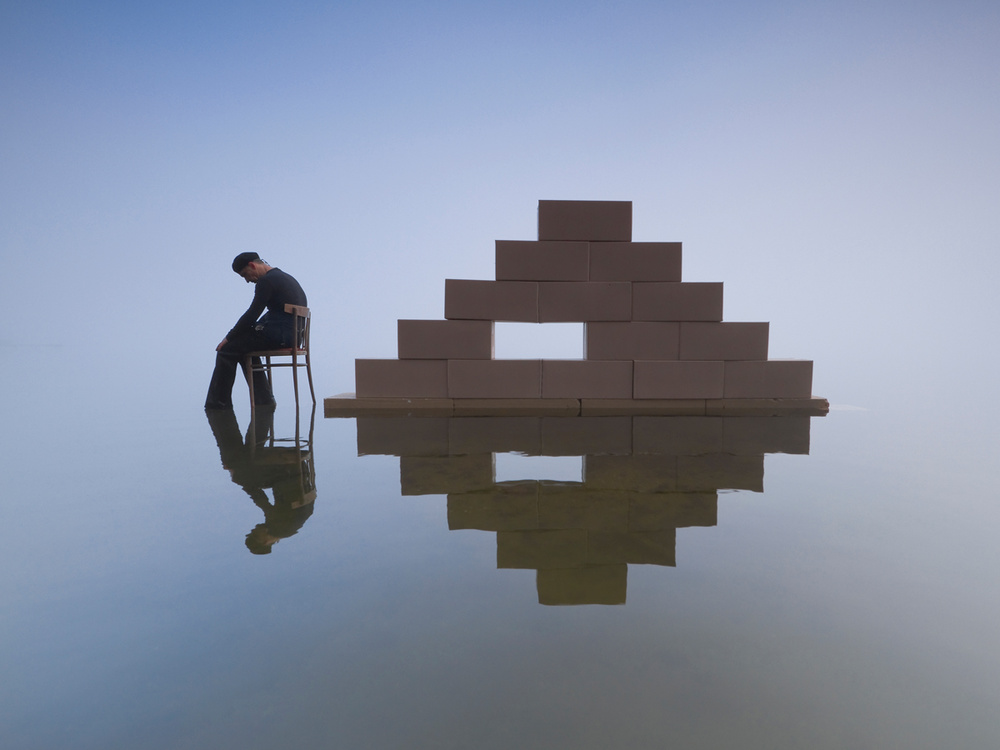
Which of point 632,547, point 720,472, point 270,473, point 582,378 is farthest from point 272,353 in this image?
point 632,547

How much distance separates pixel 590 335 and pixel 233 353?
105 inches

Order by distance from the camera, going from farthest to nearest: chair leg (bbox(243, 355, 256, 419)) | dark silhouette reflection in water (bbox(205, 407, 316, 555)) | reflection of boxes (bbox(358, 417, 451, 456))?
chair leg (bbox(243, 355, 256, 419)), reflection of boxes (bbox(358, 417, 451, 456)), dark silhouette reflection in water (bbox(205, 407, 316, 555))

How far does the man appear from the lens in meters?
3.94

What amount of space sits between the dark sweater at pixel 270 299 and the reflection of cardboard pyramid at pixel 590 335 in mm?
724

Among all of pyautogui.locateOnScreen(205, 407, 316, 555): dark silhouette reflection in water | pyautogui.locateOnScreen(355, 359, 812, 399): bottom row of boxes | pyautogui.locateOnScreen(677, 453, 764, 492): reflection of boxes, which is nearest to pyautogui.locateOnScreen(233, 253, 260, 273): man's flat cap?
pyautogui.locateOnScreen(355, 359, 812, 399): bottom row of boxes

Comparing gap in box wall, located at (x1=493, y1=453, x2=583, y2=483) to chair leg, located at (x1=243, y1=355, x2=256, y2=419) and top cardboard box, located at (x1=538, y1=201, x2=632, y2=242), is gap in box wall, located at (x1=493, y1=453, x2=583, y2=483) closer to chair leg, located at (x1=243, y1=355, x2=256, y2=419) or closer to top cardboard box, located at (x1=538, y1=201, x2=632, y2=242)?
top cardboard box, located at (x1=538, y1=201, x2=632, y2=242)

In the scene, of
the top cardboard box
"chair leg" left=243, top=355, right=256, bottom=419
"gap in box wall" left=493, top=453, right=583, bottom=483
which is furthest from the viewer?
the top cardboard box

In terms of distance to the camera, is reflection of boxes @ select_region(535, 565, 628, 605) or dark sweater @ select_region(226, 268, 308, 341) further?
dark sweater @ select_region(226, 268, 308, 341)

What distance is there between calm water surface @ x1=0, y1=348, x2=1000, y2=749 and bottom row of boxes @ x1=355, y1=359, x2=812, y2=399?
1838 mm

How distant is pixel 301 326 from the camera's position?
13.7 feet

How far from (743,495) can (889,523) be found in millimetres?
400

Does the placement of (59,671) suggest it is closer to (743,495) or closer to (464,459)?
(464,459)

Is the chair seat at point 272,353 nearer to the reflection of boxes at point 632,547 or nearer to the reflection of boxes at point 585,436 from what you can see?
the reflection of boxes at point 585,436

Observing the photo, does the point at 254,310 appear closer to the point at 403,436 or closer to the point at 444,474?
the point at 403,436
